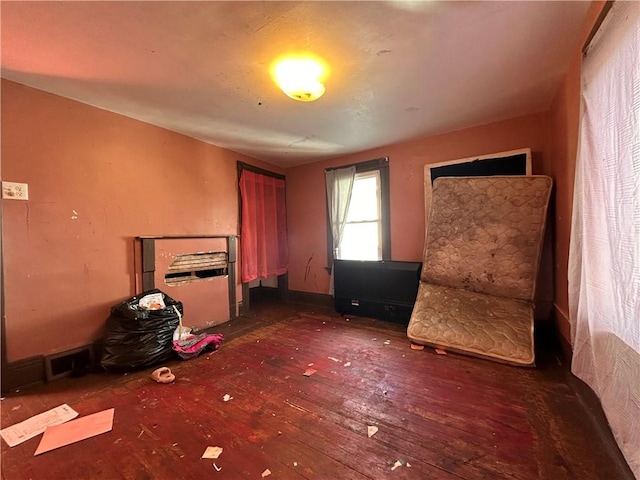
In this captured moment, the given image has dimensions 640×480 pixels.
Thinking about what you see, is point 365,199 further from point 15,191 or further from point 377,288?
point 15,191

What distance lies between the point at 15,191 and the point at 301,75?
2.34 metres

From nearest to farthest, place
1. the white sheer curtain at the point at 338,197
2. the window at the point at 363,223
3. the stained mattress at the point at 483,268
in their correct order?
the stained mattress at the point at 483,268 → the window at the point at 363,223 → the white sheer curtain at the point at 338,197

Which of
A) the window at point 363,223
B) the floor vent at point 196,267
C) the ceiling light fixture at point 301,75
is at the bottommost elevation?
the floor vent at point 196,267

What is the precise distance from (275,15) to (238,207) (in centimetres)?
261

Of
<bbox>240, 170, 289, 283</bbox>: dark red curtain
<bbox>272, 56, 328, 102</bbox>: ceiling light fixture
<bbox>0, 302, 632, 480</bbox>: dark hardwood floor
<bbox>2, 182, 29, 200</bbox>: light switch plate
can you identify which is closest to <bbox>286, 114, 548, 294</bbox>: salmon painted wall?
<bbox>240, 170, 289, 283</bbox>: dark red curtain

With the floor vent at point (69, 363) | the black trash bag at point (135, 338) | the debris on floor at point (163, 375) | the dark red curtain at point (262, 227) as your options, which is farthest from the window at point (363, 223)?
the floor vent at point (69, 363)

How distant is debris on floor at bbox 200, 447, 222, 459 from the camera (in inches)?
50.8

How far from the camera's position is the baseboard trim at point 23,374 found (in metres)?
1.89

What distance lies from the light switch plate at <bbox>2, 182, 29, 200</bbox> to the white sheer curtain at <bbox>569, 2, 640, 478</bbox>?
12.0ft

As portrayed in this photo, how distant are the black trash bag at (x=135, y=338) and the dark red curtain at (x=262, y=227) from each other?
1466mm

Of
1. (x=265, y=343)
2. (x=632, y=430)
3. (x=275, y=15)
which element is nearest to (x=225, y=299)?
(x=265, y=343)

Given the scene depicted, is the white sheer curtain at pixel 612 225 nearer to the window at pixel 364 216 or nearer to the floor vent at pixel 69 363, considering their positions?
the window at pixel 364 216

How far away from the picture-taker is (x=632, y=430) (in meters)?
1.03

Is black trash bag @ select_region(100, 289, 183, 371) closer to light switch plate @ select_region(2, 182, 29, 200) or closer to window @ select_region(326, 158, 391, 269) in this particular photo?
light switch plate @ select_region(2, 182, 29, 200)
